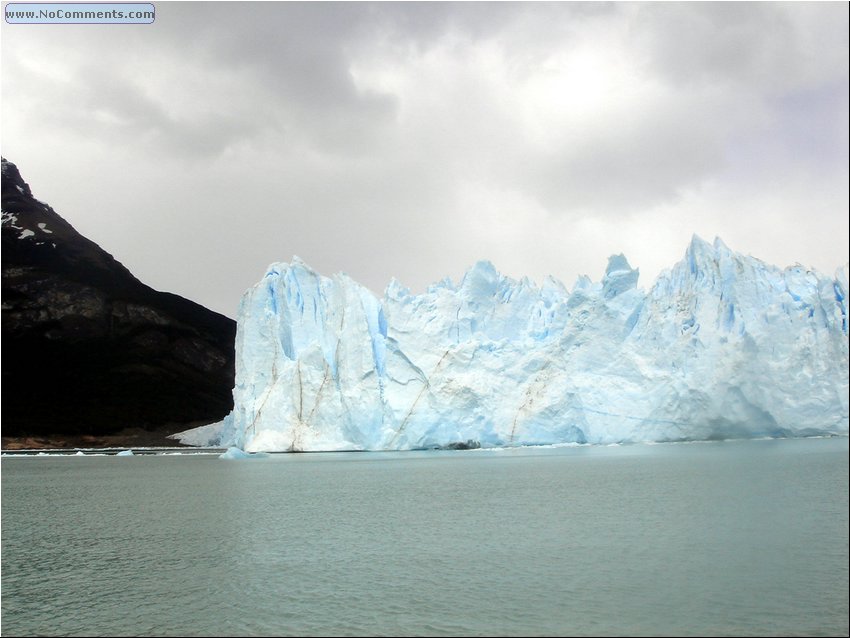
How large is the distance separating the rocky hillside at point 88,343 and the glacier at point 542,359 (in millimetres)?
37792

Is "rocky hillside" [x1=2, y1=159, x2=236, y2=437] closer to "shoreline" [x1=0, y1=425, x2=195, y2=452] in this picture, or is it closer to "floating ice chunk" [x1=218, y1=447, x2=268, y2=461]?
"shoreline" [x1=0, y1=425, x2=195, y2=452]

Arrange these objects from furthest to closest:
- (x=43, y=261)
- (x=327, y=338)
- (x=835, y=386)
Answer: (x=43, y=261)
(x=327, y=338)
(x=835, y=386)

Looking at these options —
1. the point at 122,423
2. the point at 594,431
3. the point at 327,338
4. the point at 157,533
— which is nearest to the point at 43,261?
the point at 122,423

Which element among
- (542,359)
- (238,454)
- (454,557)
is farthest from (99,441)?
(454,557)

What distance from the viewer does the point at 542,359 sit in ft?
122

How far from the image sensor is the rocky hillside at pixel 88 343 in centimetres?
7269

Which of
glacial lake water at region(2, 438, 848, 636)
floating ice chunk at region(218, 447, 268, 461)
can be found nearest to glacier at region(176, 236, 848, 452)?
floating ice chunk at region(218, 447, 268, 461)

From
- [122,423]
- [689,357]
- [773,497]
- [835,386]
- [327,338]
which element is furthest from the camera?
[122,423]

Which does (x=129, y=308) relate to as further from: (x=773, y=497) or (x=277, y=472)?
(x=773, y=497)

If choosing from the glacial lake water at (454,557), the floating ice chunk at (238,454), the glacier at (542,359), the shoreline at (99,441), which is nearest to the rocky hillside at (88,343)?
the shoreline at (99,441)

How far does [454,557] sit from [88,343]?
7749 centimetres

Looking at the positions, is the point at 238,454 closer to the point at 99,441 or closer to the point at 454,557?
the point at 454,557

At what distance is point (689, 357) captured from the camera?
115 feet

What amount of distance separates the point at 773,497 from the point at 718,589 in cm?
670
